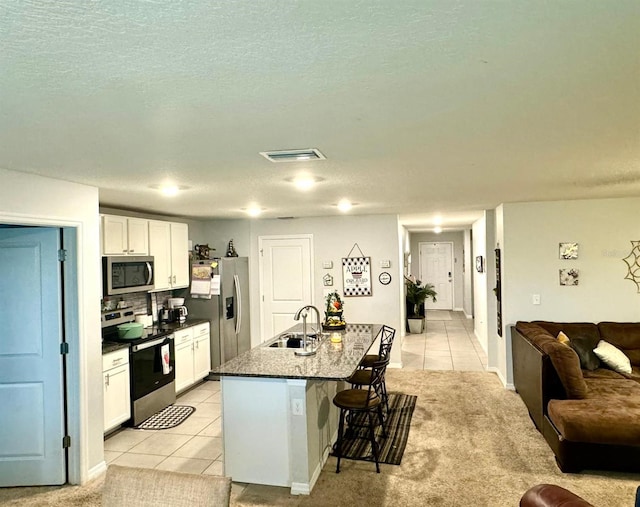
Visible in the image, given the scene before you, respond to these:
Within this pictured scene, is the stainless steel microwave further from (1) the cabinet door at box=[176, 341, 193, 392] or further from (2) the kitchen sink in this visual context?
(2) the kitchen sink

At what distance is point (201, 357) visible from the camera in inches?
232

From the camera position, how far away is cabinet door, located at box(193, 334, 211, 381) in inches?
226

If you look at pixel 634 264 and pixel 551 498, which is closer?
pixel 551 498

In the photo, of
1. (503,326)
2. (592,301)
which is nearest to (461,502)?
(503,326)

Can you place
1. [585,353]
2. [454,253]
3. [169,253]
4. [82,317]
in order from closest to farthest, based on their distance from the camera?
[82,317], [585,353], [169,253], [454,253]

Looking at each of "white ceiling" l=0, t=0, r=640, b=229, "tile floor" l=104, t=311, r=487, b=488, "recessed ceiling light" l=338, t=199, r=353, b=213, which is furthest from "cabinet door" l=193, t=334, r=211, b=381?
"white ceiling" l=0, t=0, r=640, b=229

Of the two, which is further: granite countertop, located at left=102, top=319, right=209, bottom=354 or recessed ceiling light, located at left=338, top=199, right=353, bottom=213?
recessed ceiling light, located at left=338, top=199, right=353, bottom=213

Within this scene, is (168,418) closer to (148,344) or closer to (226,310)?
(148,344)

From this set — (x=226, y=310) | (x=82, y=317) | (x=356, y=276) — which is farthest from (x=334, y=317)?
(x=82, y=317)

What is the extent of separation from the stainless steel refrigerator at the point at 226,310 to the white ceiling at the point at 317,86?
3.20 meters

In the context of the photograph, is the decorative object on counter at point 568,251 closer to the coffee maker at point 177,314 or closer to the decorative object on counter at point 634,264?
the decorative object on counter at point 634,264

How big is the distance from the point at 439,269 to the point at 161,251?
8.97m

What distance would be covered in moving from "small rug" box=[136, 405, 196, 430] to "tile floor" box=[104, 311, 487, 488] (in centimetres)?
8

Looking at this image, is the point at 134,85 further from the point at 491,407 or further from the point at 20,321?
the point at 491,407
